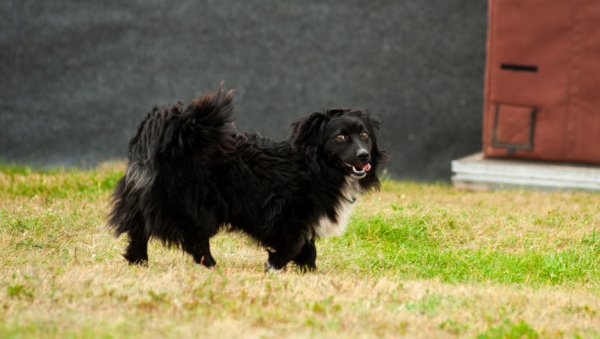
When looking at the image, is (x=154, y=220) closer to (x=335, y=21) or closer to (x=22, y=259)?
(x=22, y=259)

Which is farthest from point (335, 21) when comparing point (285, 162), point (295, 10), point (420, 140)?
point (285, 162)

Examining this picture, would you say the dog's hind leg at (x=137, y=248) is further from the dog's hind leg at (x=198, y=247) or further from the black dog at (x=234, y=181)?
the dog's hind leg at (x=198, y=247)

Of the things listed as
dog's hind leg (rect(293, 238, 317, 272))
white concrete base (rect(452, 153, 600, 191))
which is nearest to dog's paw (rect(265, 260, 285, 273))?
dog's hind leg (rect(293, 238, 317, 272))

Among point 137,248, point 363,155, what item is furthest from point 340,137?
point 137,248

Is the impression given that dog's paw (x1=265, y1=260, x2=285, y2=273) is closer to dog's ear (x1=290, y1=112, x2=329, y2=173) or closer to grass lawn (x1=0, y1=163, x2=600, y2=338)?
grass lawn (x1=0, y1=163, x2=600, y2=338)

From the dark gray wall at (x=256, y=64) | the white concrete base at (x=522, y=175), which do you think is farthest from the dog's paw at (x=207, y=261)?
the dark gray wall at (x=256, y=64)

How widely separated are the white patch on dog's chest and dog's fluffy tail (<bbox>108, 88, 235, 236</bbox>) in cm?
84

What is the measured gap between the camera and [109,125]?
45.1 ft

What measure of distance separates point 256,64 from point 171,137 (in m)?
7.79

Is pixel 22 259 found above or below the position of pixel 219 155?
below

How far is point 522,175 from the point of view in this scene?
11508 millimetres

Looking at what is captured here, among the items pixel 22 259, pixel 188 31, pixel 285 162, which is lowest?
pixel 22 259

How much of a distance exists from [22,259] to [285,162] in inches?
78.2

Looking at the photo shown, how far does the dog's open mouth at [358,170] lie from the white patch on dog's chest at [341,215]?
0.26 ft
